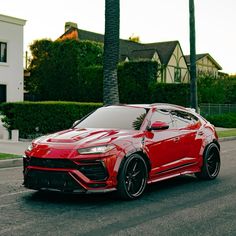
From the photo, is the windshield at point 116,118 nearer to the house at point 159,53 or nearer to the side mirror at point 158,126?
the side mirror at point 158,126

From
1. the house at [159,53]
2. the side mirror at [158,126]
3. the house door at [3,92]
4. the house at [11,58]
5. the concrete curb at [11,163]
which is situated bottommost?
the concrete curb at [11,163]

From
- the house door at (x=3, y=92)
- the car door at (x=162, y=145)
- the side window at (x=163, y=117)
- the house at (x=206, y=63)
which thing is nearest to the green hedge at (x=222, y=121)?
the house door at (x=3, y=92)

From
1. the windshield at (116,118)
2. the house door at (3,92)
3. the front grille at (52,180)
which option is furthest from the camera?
the house door at (3,92)

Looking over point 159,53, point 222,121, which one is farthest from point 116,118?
point 159,53

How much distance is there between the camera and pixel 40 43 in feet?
133

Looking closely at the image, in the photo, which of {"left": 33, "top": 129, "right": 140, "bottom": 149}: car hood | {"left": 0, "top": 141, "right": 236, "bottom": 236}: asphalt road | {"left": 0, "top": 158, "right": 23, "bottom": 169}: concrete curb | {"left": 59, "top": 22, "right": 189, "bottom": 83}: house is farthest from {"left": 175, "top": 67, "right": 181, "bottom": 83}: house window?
{"left": 33, "top": 129, "right": 140, "bottom": 149}: car hood

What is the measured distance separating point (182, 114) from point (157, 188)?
1.61 metres

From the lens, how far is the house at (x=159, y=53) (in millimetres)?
52928

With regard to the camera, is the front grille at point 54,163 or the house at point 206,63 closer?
the front grille at point 54,163

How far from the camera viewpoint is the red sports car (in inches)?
275

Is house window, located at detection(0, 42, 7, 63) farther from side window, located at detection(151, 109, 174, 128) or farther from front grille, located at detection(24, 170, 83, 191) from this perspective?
front grille, located at detection(24, 170, 83, 191)

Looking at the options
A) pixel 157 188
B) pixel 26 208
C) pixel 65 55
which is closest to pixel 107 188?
pixel 26 208

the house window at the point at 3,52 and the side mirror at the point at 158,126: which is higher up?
the house window at the point at 3,52

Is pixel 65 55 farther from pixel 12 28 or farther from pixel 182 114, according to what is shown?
pixel 182 114
